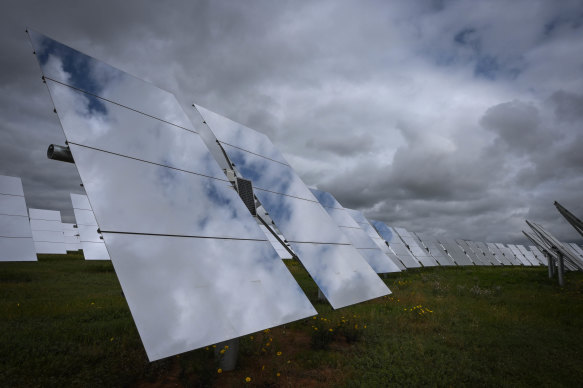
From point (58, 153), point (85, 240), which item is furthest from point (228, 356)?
point (85, 240)

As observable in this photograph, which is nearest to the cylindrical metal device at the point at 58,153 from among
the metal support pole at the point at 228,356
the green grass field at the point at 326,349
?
the green grass field at the point at 326,349

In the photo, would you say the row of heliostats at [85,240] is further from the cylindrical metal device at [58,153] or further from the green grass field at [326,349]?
the cylindrical metal device at [58,153]

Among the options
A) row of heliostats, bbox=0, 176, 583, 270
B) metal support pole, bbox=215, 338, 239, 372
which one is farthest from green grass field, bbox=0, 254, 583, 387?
row of heliostats, bbox=0, 176, 583, 270

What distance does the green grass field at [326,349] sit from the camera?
479 centimetres

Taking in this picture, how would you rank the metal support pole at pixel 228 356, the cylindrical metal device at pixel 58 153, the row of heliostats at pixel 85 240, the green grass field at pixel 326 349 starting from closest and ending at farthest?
the cylindrical metal device at pixel 58 153 < the green grass field at pixel 326 349 < the metal support pole at pixel 228 356 < the row of heliostats at pixel 85 240

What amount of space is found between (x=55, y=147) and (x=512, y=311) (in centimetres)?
1326

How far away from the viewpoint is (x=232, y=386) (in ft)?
14.4

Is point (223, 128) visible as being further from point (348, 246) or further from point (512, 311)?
point (512, 311)

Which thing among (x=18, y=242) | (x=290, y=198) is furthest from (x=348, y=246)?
(x=18, y=242)

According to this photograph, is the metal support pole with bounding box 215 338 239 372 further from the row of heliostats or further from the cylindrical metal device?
the cylindrical metal device

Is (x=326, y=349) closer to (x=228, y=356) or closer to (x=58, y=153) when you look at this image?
(x=228, y=356)

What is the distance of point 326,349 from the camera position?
625 cm

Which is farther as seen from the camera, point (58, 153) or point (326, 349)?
point (326, 349)

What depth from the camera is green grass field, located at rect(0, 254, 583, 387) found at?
4.79 m
